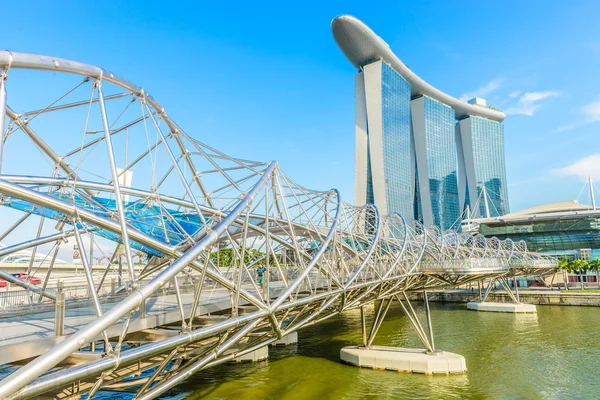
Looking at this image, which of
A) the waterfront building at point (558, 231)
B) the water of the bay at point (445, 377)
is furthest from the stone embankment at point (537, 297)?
the waterfront building at point (558, 231)

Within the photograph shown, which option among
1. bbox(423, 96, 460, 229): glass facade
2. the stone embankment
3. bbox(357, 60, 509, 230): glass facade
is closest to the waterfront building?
bbox(357, 60, 509, 230): glass facade

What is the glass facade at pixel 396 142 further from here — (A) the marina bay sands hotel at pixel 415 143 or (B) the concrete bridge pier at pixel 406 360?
(B) the concrete bridge pier at pixel 406 360

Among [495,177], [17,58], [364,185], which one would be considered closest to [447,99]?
[495,177]

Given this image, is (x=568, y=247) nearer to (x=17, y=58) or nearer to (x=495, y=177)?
(x=495, y=177)

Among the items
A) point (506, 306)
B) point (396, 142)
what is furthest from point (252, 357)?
point (396, 142)

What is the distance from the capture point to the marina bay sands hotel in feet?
446

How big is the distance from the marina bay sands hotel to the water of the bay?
7408 centimetres

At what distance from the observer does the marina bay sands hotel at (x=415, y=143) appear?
446 ft

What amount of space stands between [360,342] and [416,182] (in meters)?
133

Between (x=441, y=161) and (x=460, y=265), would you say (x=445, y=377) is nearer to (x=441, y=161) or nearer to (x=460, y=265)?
(x=460, y=265)

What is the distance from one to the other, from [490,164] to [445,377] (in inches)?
7135

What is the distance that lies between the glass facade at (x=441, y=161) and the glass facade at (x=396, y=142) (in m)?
15.5

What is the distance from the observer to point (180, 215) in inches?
1090

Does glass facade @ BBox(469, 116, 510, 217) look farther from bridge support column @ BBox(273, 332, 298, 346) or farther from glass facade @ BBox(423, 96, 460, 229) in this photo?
bridge support column @ BBox(273, 332, 298, 346)
